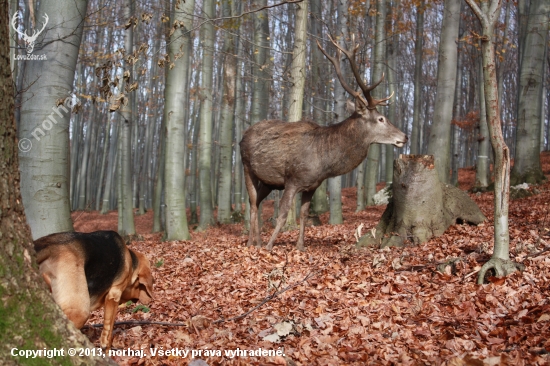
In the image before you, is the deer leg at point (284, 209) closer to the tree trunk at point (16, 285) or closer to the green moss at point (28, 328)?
the tree trunk at point (16, 285)

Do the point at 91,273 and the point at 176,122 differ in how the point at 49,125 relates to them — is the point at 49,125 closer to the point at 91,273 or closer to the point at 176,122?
the point at 91,273

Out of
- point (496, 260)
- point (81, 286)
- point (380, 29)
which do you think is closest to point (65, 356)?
point (81, 286)

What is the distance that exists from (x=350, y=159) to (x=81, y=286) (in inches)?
247

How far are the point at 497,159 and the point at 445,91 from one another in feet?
21.1

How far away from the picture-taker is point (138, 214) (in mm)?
34094

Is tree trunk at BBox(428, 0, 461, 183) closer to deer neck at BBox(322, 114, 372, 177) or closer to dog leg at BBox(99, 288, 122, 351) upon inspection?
deer neck at BBox(322, 114, 372, 177)

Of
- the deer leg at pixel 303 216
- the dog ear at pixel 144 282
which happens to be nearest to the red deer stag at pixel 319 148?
the deer leg at pixel 303 216

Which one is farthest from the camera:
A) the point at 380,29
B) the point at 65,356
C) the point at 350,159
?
the point at 380,29

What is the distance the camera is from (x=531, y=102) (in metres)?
14.2

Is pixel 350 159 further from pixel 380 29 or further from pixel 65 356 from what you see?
pixel 380 29

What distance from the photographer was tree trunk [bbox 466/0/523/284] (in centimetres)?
520

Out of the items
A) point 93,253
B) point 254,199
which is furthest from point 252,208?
point 93,253

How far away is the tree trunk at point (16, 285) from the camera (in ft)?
8.54

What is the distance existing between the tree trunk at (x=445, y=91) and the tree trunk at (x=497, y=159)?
5948 mm
